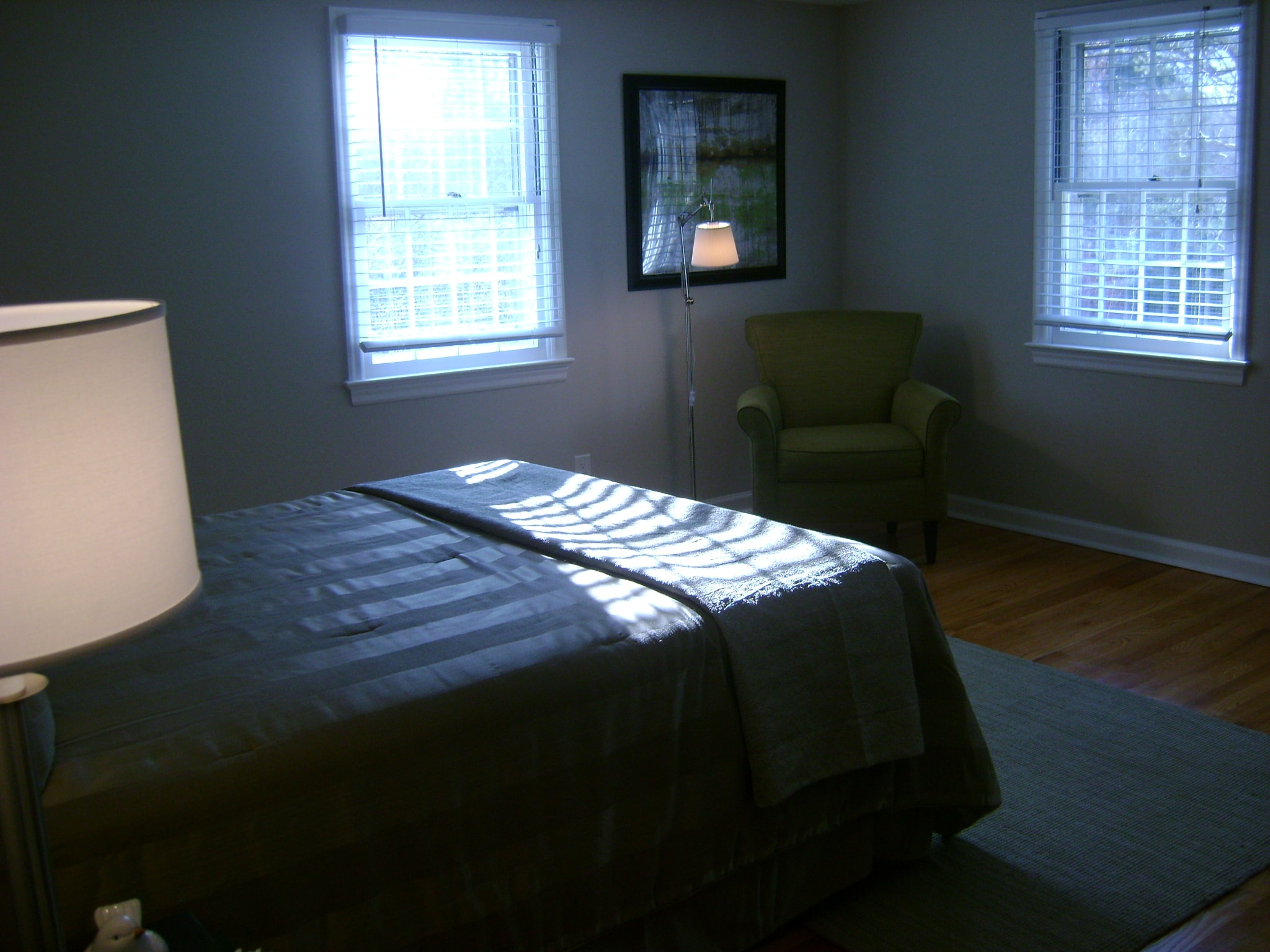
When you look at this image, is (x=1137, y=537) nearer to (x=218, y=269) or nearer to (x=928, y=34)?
(x=928, y=34)

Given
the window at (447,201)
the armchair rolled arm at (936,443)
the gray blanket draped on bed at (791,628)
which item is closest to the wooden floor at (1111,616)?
the armchair rolled arm at (936,443)

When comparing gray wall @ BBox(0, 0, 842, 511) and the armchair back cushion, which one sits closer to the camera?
gray wall @ BBox(0, 0, 842, 511)

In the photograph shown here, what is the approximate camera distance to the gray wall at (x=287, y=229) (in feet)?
12.2

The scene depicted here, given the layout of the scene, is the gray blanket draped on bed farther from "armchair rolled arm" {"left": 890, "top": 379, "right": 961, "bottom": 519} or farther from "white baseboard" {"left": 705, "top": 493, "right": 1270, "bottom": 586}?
"white baseboard" {"left": 705, "top": 493, "right": 1270, "bottom": 586}

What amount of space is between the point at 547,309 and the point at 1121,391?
7.64ft

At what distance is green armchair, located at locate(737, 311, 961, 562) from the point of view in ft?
15.0

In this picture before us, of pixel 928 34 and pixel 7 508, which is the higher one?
pixel 928 34

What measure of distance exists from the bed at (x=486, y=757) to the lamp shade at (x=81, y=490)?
0.62 m

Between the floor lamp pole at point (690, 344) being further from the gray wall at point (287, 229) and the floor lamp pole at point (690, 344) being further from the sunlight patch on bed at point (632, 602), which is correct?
the sunlight patch on bed at point (632, 602)

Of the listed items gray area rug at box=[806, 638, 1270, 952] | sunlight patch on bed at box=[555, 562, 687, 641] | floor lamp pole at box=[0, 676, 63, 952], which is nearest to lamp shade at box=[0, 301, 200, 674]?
floor lamp pole at box=[0, 676, 63, 952]

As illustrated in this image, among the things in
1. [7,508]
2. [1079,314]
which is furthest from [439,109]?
[7,508]

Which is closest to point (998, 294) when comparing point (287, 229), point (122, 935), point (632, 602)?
point (287, 229)

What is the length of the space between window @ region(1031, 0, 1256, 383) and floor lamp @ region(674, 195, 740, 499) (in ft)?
4.34

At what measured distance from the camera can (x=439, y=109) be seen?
4445mm
